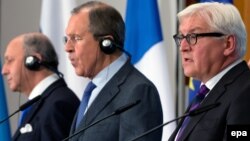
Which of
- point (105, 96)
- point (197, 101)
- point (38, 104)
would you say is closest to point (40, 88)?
point (38, 104)

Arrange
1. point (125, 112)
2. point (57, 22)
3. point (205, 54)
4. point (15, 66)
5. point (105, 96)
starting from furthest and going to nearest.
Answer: point (57, 22), point (15, 66), point (105, 96), point (125, 112), point (205, 54)

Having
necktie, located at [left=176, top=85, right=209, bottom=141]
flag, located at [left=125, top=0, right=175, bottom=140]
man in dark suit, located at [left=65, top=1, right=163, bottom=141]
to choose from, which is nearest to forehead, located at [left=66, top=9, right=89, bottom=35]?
man in dark suit, located at [left=65, top=1, right=163, bottom=141]

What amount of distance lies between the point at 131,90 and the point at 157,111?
6.1 inches

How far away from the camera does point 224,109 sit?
3631 mm

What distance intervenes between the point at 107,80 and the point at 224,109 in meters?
0.87

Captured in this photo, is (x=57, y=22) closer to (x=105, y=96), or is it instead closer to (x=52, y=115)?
(x=52, y=115)

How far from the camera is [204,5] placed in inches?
154

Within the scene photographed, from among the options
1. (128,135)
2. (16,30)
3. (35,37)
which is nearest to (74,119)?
(128,135)

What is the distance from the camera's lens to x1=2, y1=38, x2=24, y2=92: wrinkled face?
17.0ft

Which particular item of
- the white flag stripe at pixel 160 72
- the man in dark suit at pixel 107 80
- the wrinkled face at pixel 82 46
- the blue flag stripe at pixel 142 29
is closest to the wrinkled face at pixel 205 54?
the man in dark suit at pixel 107 80

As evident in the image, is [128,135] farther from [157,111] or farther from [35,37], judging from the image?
[35,37]

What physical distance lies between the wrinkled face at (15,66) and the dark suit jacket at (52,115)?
25cm

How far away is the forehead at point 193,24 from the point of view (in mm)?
3859

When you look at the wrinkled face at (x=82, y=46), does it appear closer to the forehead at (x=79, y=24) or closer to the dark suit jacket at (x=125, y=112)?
the forehead at (x=79, y=24)
